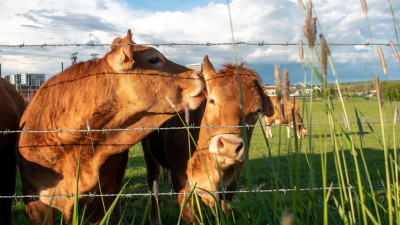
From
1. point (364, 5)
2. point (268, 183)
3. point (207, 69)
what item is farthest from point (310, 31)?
point (268, 183)

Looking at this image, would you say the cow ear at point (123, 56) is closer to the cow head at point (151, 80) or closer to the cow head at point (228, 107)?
the cow head at point (151, 80)

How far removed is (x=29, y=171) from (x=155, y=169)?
8.64 feet

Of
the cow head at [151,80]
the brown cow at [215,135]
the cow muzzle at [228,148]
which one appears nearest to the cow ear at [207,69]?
the brown cow at [215,135]

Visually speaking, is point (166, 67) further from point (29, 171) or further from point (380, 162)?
point (380, 162)

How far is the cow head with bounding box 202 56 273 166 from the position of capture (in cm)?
268

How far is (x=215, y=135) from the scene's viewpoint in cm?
286

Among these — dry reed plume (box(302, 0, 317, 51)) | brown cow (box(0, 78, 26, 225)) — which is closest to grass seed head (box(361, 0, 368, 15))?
dry reed plume (box(302, 0, 317, 51))

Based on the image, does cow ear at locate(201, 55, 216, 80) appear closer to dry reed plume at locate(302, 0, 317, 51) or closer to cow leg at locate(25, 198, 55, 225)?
dry reed plume at locate(302, 0, 317, 51)

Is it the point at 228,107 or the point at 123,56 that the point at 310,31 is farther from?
the point at 228,107

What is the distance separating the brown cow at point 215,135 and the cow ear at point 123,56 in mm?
1096

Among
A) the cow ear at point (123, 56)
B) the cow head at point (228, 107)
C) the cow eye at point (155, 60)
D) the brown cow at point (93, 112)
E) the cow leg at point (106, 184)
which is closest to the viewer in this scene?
the cow ear at point (123, 56)

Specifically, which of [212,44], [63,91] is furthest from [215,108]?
[63,91]

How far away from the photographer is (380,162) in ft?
26.9

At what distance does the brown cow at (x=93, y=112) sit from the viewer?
2.45 meters
